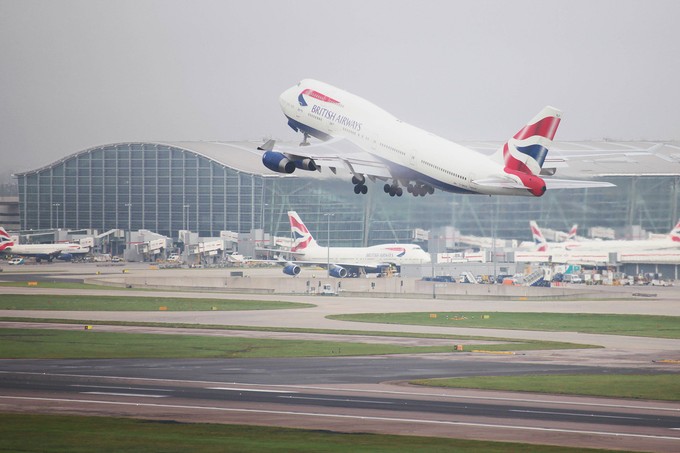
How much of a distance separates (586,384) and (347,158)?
22.6m

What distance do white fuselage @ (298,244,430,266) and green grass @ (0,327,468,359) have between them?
8711 centimetres

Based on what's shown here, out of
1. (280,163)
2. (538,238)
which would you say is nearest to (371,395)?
(280,163)

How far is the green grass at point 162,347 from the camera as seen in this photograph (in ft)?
245

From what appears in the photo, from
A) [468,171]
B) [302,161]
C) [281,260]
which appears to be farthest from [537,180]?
[281,260]

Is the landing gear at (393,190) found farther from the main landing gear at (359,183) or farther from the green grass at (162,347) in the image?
the green grass at (162,347)

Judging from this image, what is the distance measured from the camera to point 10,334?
87.1 meters

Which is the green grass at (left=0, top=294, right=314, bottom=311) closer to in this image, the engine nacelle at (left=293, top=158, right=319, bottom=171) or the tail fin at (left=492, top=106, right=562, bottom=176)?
the engine nacelle at (left=293, top=158, right=319, bottom=171)

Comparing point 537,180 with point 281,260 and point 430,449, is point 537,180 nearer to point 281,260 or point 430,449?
point 430,449

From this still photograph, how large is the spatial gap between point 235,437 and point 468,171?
30.3m

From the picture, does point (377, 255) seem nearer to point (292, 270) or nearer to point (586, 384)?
point (292, 270)

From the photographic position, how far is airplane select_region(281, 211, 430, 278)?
577ft

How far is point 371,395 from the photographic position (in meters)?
56.9

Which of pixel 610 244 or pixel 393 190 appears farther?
pixel 610 244

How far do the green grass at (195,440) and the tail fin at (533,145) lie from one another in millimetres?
28751
